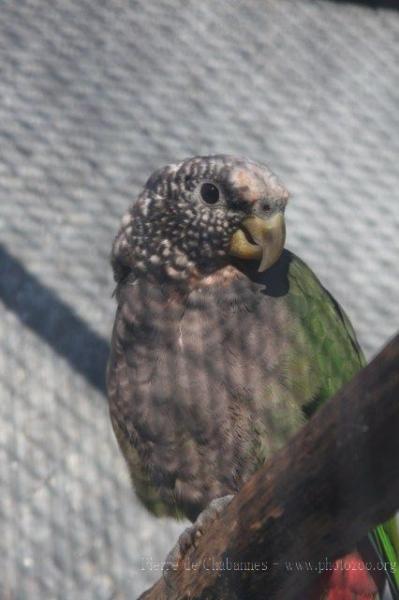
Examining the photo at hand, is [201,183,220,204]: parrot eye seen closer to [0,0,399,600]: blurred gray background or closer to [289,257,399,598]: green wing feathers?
[289,257,399,598]: green wing feathers

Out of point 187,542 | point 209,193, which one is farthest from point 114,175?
point 187,542

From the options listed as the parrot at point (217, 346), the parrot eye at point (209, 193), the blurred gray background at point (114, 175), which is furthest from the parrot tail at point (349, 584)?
the parrot eye at point (209, 193)

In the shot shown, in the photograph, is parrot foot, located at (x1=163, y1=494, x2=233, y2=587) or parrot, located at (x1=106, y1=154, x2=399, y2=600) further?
parrot, located at (x1=106, y1=154, x2=399, y2=600)

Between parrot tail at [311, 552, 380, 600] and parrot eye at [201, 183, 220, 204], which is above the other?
parrot eye at [201, 183, 220, 204]

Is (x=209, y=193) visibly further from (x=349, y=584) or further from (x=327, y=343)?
(x=349, y=584)

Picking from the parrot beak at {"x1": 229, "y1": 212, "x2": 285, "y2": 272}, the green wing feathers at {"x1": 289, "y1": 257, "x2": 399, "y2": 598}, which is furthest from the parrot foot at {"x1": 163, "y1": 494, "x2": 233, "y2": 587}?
the parrot beak at {"x1": 229, "y1": 212, "x2": 285, "y2": 272}

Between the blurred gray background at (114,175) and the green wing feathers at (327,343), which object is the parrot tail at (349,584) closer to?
the green wing feathers at (327,343)

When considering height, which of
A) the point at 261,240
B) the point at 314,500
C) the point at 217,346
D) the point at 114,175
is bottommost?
the point at 114,175

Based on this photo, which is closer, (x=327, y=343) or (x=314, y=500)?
(x=314, y=500)
